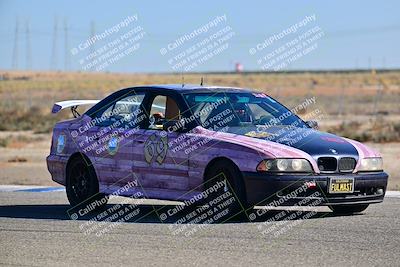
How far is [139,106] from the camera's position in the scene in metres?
11.9

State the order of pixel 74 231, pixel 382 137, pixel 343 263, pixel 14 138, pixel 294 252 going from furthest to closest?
1. pixel 14 138
2. pixel 382 137
3. pixel 74 231
4. pixel 294 252
5. pixel 343 263

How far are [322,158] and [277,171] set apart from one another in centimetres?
54

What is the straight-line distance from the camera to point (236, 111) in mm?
11508

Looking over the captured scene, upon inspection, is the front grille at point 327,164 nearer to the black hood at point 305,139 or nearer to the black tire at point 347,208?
the black hood at point 305,139

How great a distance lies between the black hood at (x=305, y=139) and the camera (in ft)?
34.8

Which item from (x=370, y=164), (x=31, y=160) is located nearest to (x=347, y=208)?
(x=370, y=164)

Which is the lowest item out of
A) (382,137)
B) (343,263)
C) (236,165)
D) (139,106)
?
(382,137)

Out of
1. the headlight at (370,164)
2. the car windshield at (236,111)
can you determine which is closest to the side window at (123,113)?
the car windshield at (236,111)

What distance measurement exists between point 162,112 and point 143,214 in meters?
1.24

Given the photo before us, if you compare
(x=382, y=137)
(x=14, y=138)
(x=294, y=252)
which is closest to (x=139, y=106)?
(x=294, y=252)

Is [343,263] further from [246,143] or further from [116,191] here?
[116,191]

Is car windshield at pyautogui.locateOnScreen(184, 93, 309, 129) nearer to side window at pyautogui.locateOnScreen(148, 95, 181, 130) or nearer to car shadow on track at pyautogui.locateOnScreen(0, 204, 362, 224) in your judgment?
side window at pyautogui.locateOnScreen(148, 95, 181, 130)

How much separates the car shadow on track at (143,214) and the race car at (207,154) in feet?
0.78

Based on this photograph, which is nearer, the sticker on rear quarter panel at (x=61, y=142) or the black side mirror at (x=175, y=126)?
the black side mirror at (x=175, y=126)
